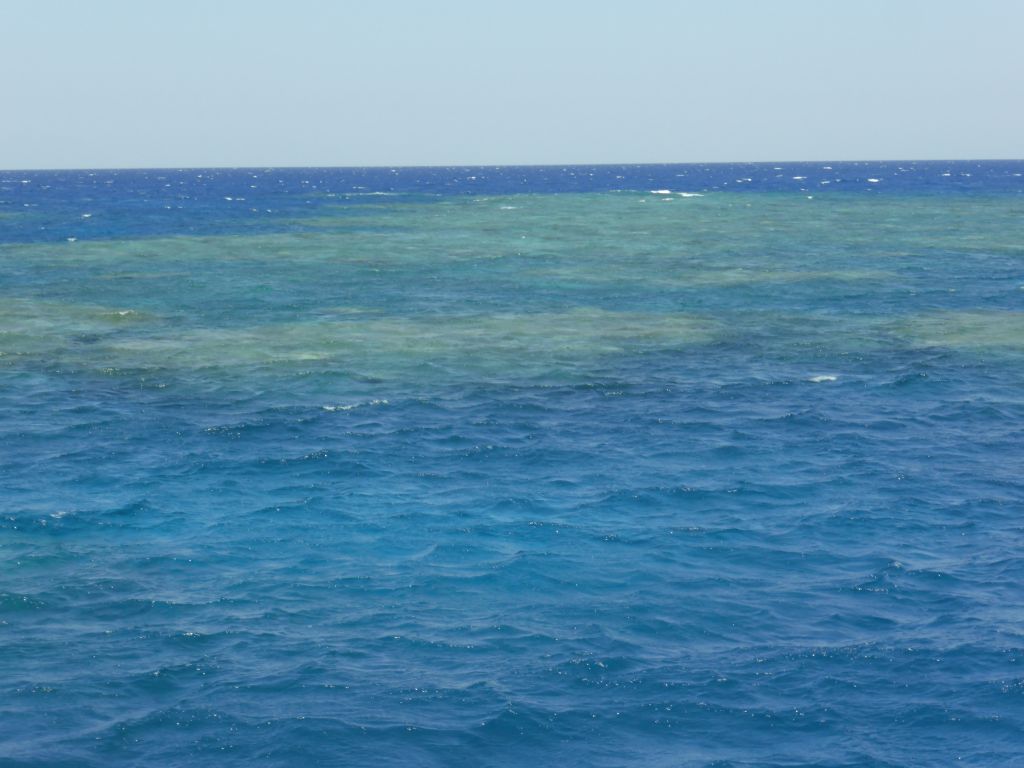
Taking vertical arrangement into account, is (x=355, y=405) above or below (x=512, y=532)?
above

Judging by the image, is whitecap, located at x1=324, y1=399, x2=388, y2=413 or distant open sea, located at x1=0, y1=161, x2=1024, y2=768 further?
whitecap, located at x1=324, y1=399, x2=388, y2=413

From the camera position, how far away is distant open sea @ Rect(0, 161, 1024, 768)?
18.7 meters

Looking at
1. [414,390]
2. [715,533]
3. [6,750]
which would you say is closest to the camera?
[6,750]

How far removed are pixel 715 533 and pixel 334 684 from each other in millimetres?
10926

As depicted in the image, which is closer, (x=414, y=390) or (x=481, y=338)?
(x=414, y=390)

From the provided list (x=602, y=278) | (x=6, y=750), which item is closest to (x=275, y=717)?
(x=6, y=750)

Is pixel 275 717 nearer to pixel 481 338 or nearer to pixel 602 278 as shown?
pixel 481 338

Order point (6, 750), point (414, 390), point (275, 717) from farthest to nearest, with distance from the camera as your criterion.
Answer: point (414, 390) → point (275, 717) → point (6, 750)

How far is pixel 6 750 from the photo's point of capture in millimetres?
17547

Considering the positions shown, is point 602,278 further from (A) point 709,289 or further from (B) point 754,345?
(B) point 754,345

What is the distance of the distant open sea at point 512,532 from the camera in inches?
738

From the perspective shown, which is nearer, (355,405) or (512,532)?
(512,532)

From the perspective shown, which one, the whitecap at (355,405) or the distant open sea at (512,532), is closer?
the distant open sea at (512,532)

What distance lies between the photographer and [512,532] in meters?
27.3
